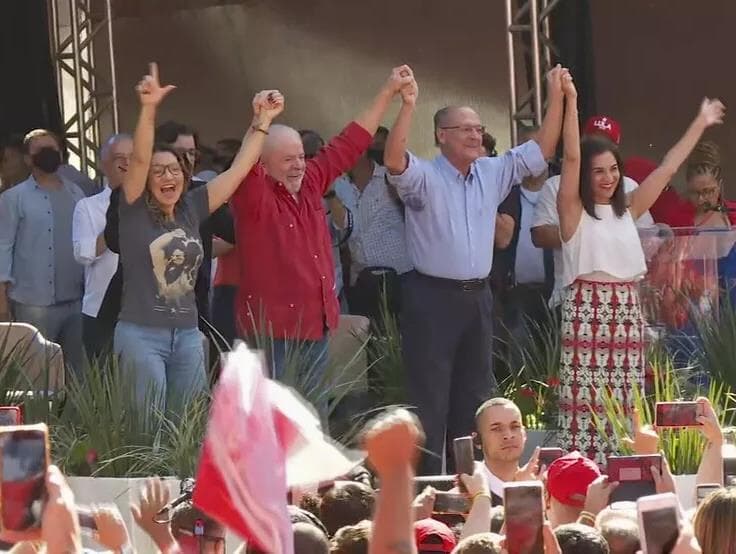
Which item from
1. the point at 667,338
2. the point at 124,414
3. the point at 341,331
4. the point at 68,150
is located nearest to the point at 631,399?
the point at 667,338

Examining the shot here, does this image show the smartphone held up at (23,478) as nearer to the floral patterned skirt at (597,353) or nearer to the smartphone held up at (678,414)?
the smartphone held up at (678,414)

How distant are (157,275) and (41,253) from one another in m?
2.60

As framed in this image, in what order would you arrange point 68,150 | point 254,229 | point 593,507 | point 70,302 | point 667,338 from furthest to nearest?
point 68,150
point 70,302
point 667,338
point 254,229
point 593,507

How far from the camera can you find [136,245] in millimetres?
7598

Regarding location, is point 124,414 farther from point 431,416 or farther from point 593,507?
point 593,507

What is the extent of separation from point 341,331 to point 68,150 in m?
4.36

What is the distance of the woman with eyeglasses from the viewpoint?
24.7 feet

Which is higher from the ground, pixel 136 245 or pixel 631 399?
pixel 136 245

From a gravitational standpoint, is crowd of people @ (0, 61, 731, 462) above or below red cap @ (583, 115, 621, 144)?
below

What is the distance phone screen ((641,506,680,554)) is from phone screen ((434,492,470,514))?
1826 mm

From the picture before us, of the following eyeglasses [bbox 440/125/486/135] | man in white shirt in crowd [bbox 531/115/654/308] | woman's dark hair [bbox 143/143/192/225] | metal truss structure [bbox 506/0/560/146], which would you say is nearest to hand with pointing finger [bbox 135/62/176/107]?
woman's dark hair [bbox 143/143/192/225]

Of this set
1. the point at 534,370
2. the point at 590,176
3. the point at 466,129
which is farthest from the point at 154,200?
the point at 534,370

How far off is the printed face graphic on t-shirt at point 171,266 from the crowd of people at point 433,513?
1.28 metres

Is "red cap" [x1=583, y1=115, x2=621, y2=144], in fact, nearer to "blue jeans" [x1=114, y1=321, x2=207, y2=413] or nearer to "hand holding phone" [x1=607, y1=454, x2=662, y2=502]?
"blue jeans" [x1=114, y1=321, x2=207, y2=413]
